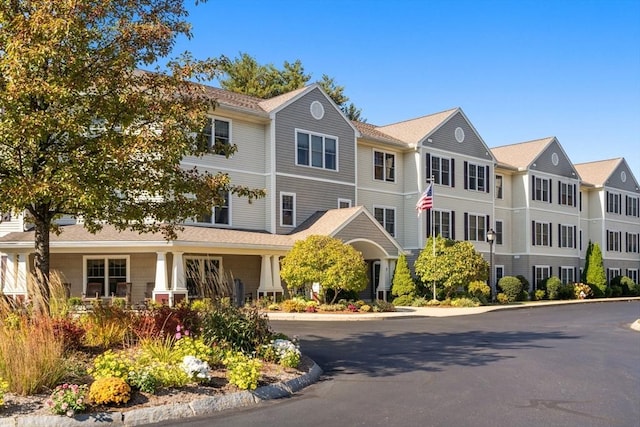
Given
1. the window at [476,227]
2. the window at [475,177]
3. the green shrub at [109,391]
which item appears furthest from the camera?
the window at [476,227]

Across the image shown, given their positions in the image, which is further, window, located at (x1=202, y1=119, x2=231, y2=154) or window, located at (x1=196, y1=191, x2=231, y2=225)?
window, located at (x1=202, y1=119, x2=231, y2=154)

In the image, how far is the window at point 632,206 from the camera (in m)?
54.2

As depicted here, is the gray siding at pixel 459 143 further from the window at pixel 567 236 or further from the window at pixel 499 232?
the window at pixel 567 236

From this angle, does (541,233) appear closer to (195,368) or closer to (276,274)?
(276,274)

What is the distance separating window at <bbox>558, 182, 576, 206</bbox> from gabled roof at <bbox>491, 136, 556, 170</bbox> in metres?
3.26

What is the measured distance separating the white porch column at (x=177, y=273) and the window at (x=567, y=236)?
30564 mm

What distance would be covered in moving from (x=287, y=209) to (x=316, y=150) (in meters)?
3.30

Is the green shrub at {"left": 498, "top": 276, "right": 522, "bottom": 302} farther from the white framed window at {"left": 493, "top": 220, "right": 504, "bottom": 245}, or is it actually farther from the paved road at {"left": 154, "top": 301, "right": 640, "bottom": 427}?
the paved road at {"left": 154, "top": 301, "right": 640, "bottom": 427}

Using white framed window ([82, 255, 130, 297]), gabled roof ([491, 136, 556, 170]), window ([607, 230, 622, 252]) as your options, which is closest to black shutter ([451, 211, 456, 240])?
gabled roof ([491, 136, 556, 170])

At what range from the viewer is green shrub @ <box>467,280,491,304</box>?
32.8m

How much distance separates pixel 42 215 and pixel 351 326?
11279mm

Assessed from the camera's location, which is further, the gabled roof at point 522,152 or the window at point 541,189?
the window at point 541,189

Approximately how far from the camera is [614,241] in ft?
171

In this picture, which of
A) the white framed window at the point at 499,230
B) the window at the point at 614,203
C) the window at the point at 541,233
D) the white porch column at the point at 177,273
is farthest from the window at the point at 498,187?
the white porch column at the point at 177,273
